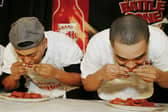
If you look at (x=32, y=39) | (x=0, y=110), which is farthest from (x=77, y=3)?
(x=0, y=110)

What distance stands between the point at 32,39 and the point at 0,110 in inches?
21.5

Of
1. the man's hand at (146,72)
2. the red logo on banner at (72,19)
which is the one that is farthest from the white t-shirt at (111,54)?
the red logo on banner at (72,19)

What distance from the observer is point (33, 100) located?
166cm

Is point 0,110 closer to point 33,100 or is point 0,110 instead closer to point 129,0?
point 33,100

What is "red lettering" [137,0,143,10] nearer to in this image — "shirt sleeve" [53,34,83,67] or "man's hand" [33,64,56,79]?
"shirt sleeve" [53,34,83,67]

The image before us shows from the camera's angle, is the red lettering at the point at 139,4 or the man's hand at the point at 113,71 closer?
the man's hand at the point at 113,71

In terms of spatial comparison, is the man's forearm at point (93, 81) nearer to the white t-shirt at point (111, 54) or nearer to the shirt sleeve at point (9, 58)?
the white t-shirt at point (111, 54)

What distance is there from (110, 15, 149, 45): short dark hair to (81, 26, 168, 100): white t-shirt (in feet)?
0.86

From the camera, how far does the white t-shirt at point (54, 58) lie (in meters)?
2.10

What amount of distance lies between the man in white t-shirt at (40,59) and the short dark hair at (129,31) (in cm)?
54

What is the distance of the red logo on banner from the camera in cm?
330

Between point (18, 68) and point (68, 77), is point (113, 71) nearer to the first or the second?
point (68, 77)

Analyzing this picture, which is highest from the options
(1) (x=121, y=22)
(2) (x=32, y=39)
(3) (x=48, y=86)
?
(1) (x=121, y=22)

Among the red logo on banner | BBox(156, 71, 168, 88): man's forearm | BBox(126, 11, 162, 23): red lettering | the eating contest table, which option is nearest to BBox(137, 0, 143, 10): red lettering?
BBox(126, 11, 162, 23): red lettering
